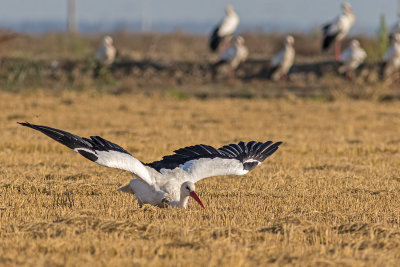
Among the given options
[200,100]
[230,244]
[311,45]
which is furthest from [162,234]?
[311,45]

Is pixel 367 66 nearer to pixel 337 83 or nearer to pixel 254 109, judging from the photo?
pixel 337 83

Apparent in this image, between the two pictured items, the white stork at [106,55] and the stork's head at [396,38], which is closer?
the white stork at [106,55]

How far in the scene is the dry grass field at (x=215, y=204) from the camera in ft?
19.7

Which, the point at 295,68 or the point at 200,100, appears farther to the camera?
the point at 295,68

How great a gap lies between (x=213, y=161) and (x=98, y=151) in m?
1.34

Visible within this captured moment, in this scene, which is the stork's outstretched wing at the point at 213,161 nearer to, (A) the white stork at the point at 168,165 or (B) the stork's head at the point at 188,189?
(A) the white stork at the point at 168,165

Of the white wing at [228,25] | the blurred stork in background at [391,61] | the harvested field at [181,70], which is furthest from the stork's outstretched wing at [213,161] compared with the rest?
the white wing at [228,25]

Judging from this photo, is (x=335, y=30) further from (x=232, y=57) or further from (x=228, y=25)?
(x=228, y=25)

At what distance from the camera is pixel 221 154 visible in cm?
841

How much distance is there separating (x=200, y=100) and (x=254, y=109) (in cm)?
278

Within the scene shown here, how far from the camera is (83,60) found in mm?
30750

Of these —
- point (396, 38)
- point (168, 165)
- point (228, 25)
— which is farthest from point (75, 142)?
point (228, 25)

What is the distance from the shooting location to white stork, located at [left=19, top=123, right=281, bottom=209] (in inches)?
285

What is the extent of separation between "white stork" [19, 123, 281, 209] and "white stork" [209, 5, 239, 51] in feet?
77.5
